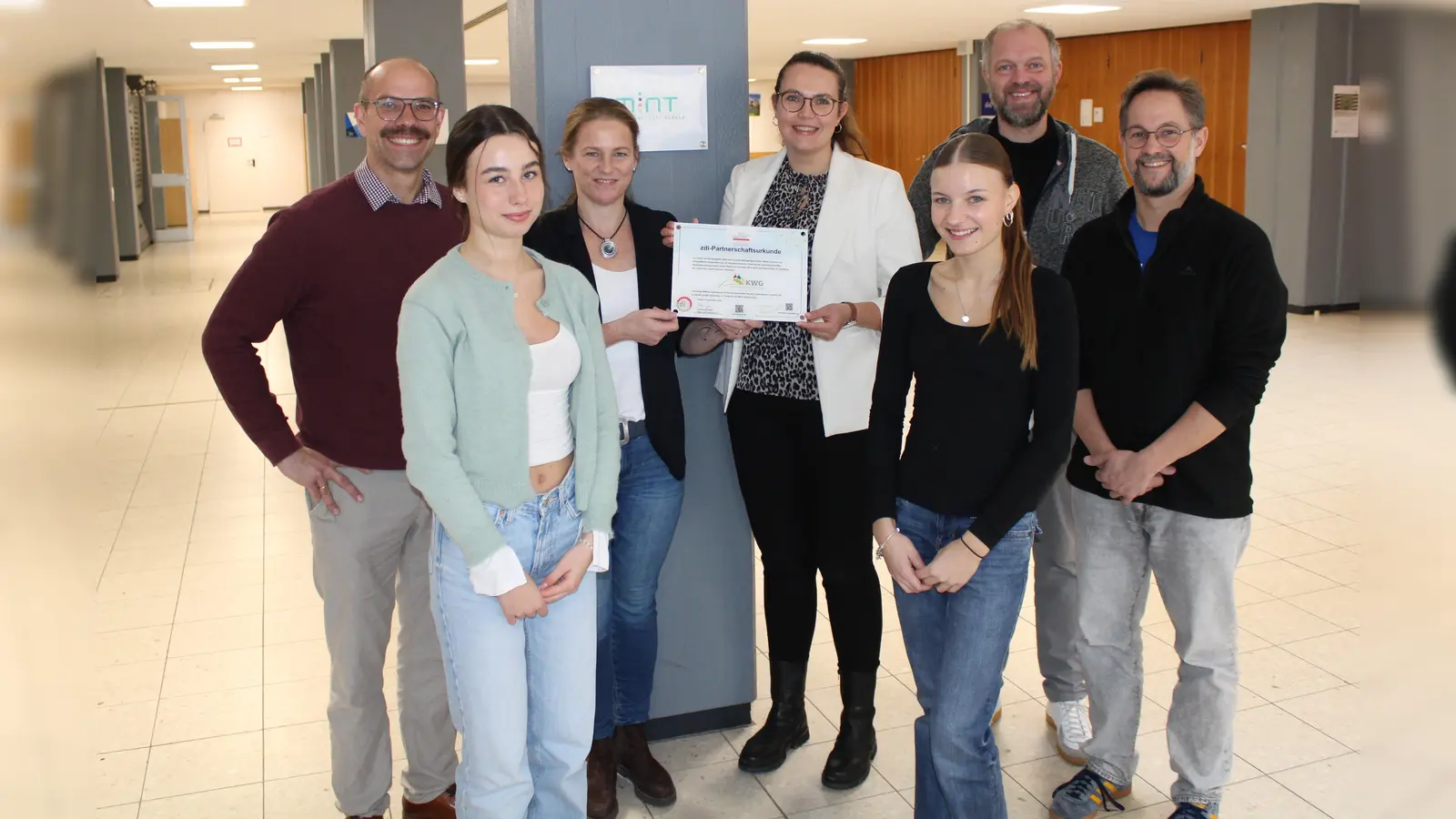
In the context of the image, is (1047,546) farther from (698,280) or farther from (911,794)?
(698,280)

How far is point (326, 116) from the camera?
64.2 ft

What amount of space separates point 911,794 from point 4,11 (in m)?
3.05

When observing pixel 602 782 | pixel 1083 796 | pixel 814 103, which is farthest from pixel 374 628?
pixel 1083 796

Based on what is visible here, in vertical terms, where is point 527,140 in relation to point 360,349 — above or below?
above

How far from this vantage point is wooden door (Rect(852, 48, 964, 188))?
1730 cm

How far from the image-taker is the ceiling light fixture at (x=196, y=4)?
10.3 meters

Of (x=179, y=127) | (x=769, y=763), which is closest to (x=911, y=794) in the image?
(x=769, y=763)

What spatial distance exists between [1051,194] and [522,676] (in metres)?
1.91

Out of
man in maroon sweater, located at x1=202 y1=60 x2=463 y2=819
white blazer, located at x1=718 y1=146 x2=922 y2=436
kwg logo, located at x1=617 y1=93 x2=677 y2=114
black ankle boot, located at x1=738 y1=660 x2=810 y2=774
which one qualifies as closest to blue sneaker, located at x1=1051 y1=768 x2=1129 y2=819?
black ankle boot, located at x1=738 y1=660 x2=810 y2=774

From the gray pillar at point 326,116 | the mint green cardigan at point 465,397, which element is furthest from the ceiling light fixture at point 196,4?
the mint green cardigan at point 465,397

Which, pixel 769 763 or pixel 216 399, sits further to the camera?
pixel 216 399

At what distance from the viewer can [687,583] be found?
334 centimetres

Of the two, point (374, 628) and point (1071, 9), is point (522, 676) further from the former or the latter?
point (1071, 9)

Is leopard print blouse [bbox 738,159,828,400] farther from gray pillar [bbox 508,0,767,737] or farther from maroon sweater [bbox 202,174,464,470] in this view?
maroon sweater [bbox 202,174,464,470]
